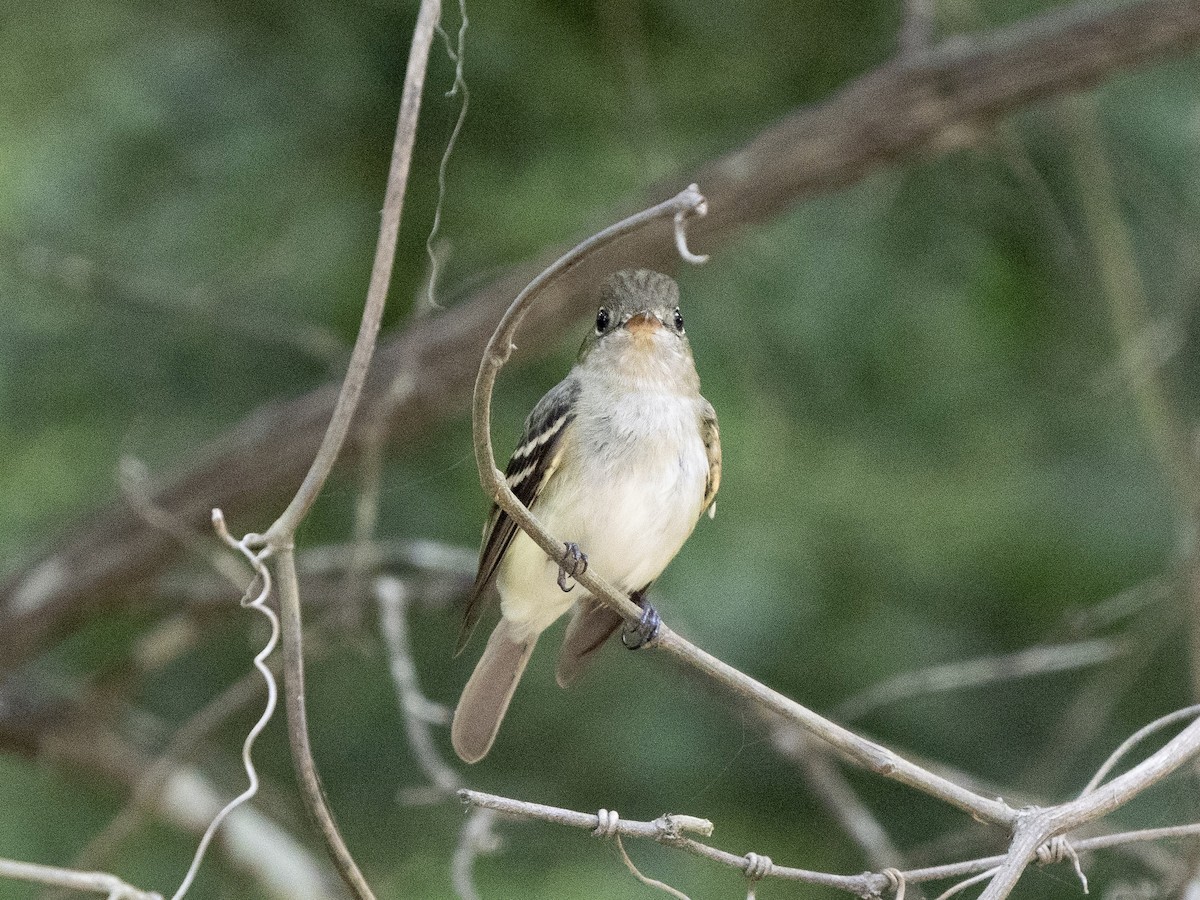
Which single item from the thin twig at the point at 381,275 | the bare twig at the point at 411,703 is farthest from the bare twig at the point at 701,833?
the bare twig at the point at 411,703

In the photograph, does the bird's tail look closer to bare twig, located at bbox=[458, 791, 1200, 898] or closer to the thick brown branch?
bare twig, located at bbox=[458, 791, 1200, 898]

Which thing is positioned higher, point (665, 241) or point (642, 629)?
point (665, 241)

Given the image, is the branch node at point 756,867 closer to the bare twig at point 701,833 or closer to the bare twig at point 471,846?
the bare twig at point 701,833

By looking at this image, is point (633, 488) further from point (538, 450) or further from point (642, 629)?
point (642, 629)

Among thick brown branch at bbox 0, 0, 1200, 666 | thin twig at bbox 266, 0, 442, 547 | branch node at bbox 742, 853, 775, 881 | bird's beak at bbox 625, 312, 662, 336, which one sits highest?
thick brown branch at bbox 0, 0, 1200, 666

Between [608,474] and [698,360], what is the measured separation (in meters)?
1.63

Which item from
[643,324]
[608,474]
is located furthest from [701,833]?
[608,474]

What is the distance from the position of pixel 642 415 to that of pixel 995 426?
2.77m

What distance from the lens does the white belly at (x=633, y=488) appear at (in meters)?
2.61

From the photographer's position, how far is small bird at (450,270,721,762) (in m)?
2.52

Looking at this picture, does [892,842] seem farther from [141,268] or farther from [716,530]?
[141,268]

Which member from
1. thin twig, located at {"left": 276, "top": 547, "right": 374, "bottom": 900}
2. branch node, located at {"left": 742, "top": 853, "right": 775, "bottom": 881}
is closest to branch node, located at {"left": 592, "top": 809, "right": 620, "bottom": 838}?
branch node, located at {"left": 742, "top": 853, "right": 775, "bottom": 881}

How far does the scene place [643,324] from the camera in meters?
2.38

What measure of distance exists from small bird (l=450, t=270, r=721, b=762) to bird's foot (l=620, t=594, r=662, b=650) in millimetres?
18
